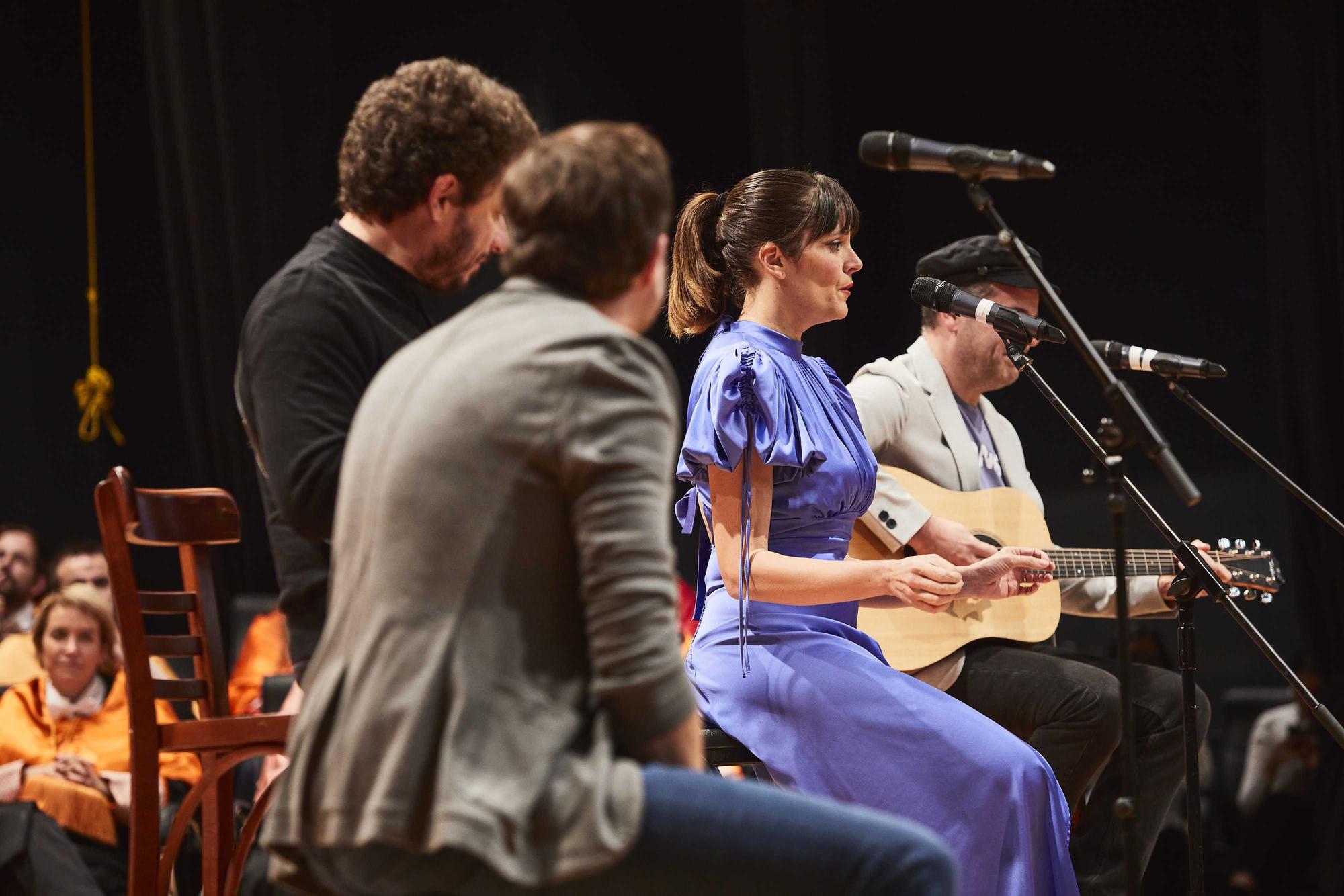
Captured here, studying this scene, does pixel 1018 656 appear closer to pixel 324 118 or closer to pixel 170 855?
pixel 170 855

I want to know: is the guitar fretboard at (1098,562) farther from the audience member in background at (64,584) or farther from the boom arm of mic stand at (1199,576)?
the audience member in background at (64,584)

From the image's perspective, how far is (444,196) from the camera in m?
2.01

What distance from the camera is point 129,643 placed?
2.47 meters

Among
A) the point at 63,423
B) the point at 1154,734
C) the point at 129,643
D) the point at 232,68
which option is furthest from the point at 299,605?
the point at 63,423

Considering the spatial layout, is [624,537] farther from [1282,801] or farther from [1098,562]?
[1282,801]

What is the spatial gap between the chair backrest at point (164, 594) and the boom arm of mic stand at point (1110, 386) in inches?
60.9

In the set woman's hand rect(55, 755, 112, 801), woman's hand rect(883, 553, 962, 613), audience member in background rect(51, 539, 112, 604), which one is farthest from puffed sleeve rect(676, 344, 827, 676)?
audience member in background rect(51, 539, 112, 604)

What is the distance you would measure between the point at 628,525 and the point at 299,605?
912mm

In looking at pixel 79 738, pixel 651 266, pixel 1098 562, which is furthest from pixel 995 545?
pixel 79 738

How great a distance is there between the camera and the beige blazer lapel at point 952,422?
356cm

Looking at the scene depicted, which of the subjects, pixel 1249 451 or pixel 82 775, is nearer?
pixel 1249 451

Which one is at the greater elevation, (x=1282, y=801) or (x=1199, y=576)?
(x=1199, y=576)

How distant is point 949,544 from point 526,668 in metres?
2.04

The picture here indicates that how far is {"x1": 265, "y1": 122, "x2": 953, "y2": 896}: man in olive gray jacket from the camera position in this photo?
1.34m
